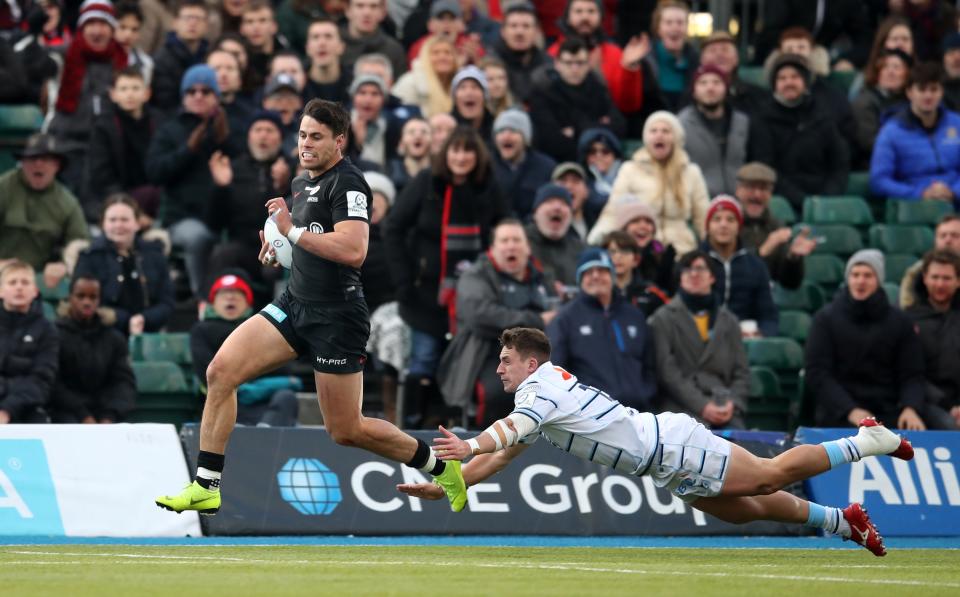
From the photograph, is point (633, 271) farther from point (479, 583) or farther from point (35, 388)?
point (479, 583)

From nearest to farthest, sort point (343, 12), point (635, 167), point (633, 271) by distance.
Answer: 1. point (633, 271)
2. point (635, 167)
3. point (343, 12)

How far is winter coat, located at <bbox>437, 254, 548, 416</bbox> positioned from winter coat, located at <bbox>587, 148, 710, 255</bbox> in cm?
173

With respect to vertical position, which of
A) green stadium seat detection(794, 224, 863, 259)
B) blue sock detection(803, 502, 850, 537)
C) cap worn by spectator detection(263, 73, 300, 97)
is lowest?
blue sock detection(803, 502, 850, 537)

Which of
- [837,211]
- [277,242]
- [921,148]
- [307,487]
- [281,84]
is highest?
[281,84]

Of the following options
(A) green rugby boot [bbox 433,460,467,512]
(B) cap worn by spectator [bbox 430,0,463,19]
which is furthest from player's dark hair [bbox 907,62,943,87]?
(A) green rugby boot [bbox 433,460,467,512]

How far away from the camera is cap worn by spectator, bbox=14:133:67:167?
648 inches

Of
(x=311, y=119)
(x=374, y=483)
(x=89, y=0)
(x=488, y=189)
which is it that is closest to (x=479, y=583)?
(x=311, y=119)

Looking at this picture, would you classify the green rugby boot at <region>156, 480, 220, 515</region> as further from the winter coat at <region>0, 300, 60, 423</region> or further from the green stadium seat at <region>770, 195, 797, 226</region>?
the green stadium seat at <region>770, 195, 797, 226</region>

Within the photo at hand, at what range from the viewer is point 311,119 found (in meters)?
10.6

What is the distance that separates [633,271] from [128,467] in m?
5.27

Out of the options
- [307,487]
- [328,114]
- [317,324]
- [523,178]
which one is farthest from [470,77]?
[317,324]

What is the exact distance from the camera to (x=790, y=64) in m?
18.8

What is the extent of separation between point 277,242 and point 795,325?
801 cm

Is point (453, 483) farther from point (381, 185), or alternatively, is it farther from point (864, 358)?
point (381, 185)
